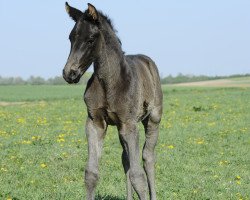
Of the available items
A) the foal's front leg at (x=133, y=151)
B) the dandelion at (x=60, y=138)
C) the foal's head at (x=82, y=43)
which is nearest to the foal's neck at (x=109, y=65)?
the foal's head at (x=82, y=43)

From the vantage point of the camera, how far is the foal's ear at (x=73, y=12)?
248 inches

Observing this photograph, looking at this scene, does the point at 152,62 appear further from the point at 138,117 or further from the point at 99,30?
the point at 99,30

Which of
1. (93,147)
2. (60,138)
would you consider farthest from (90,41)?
(60,138)

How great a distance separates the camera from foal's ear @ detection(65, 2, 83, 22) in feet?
20.7

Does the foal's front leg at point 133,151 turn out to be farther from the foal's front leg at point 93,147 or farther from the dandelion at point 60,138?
the dandelion at point 60,138

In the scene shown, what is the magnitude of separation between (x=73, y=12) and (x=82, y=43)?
49cm

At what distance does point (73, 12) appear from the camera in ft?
20.8

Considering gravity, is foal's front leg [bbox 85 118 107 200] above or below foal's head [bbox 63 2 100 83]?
below

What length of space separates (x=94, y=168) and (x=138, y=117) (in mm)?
917

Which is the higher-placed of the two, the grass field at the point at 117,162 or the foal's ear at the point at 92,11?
the foal's ear at the point at 92,11

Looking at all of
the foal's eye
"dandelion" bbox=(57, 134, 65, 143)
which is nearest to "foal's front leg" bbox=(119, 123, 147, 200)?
the foal's eye

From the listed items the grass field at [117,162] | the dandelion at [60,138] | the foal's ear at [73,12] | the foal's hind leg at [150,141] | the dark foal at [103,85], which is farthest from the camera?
the dandelion at [60,138]

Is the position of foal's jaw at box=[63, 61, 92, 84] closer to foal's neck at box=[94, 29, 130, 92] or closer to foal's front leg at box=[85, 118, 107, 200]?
foal's neck at box=[94, 29, 130, 92]

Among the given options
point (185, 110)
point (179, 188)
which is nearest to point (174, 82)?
point (185, 110)
